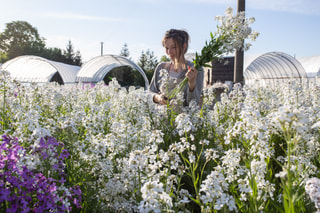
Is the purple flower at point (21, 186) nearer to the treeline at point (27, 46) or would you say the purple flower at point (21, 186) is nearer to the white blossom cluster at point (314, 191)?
the white blossom cluster at point (314, 191)

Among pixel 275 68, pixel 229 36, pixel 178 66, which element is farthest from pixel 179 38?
pixel 275 68

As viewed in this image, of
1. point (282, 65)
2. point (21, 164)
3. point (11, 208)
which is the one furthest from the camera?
point (282, 65)

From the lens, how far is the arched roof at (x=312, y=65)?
2410 centimetres

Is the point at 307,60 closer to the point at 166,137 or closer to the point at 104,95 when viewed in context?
the point at 104,95

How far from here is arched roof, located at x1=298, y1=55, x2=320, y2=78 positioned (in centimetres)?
2410

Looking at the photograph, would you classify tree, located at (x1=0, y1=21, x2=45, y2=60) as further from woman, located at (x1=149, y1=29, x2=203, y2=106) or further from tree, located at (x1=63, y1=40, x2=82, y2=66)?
woman, located at (x1=149, y1=29, x2=203, y2=106)

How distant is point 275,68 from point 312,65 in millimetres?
3304

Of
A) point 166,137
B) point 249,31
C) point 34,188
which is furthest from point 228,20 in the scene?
point 34,188

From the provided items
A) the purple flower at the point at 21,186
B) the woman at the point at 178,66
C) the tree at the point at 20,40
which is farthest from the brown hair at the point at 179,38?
the tree at the point at 20,40

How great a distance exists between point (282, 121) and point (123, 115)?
9.67 feet

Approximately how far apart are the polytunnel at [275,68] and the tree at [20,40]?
4450cm

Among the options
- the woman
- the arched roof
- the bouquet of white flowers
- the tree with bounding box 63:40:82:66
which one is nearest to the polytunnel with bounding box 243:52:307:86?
the arched roof

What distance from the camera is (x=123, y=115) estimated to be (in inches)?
163

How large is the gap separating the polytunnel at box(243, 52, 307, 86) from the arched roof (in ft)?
Result: 6.89
